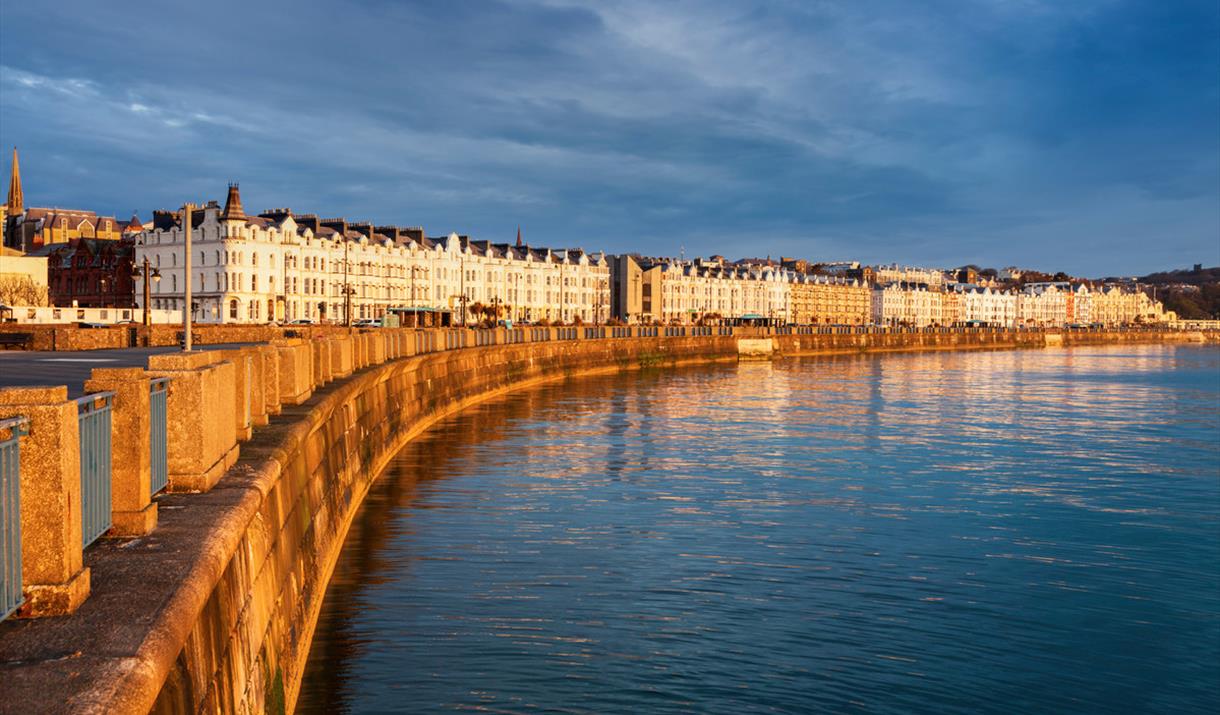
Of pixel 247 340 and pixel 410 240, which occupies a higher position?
pixel 410 240

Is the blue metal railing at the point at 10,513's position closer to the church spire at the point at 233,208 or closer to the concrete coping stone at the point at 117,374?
the concrete coping stone at the point at 117,374

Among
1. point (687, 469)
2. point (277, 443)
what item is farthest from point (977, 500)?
point (277, 443)

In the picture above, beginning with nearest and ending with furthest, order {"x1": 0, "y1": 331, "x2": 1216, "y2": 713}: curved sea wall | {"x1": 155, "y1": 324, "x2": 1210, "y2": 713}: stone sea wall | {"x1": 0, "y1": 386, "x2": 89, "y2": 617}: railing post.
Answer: {"x1": 0, "y1": 331, "x2": 1216, "y2": 713}: curved sea wall < {"x1": 0, "y1": 386, "x2": 89, "y2": 617}: railing post < {"x1": 155, "y1": 324, "x2": 1210, "y2": 713}: stone sea wall

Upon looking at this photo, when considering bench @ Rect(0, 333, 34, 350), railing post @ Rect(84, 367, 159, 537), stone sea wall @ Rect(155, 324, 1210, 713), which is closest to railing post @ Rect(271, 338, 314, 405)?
stone sea wall @ Rect(155, 324, 1210, 713)

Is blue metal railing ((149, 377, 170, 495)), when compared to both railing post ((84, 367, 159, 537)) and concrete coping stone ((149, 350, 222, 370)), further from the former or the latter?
railing post ((84, 367, 159, 537))

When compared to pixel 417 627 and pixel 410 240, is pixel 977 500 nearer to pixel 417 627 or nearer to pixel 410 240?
pixel 417 627

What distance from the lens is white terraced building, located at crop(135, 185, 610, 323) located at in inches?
4220

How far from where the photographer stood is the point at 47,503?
6207mm

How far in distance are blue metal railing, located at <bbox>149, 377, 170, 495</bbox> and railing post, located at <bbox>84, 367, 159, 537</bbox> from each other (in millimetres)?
1102

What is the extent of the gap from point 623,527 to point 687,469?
915 centimetres

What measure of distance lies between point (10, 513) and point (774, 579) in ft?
45.6

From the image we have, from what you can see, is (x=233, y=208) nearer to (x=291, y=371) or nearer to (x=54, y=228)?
(x=54, y=228)

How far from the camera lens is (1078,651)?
15.1 metres

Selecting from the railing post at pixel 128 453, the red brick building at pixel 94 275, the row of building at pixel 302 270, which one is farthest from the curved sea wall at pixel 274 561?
the red brick building at pixel 94 275
